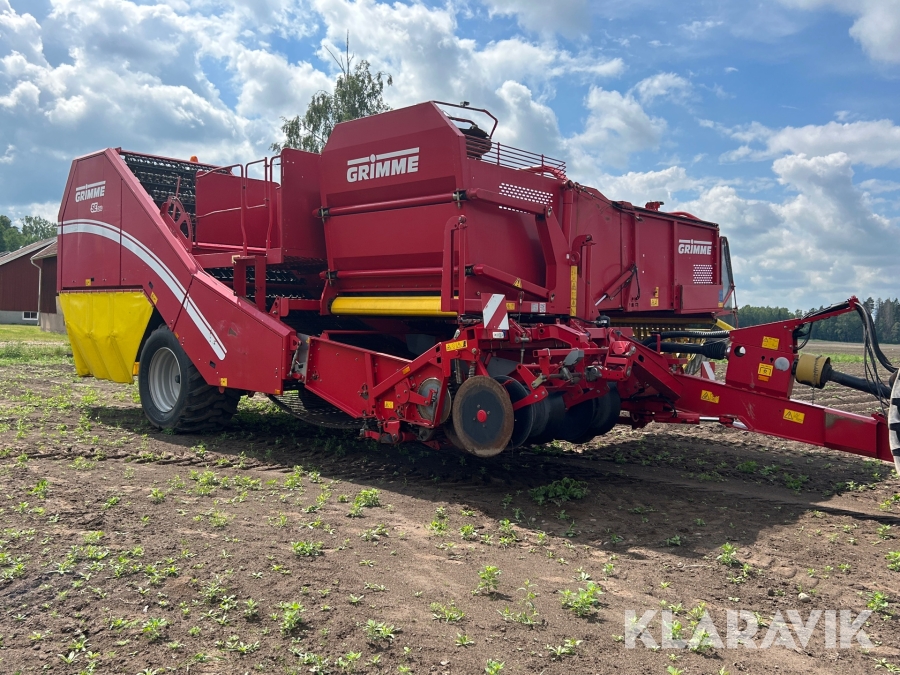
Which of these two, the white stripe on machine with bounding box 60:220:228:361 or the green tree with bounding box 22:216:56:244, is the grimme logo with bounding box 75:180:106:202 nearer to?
the white stripe on machine with bounding box 60:220:228:361

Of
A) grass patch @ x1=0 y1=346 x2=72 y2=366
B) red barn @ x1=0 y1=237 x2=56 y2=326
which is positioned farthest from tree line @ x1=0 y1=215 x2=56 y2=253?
grass patch @ x1=0 y1=346 x2=72 y2=366

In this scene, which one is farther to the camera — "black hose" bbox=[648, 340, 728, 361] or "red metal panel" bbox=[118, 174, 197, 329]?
"red metal panel" bbox=[118, 174, 197, 329]

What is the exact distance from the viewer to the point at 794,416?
579 cm

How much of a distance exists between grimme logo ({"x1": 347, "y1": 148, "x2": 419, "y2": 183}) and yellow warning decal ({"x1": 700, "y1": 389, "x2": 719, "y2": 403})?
123 inches

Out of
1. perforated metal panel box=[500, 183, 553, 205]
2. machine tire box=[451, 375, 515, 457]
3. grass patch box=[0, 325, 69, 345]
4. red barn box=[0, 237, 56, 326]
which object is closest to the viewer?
machine tire box=[451, 375, 515, 457]

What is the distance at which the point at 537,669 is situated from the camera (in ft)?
10.3

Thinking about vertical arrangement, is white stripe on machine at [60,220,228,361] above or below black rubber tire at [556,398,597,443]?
above

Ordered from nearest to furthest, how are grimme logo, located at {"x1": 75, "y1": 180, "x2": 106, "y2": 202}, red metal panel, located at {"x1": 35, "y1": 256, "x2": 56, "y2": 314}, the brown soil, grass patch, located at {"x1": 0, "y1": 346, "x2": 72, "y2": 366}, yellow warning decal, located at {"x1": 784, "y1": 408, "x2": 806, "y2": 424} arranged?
the brown soil < yellow warning decal, located at {"x1": 784, "y1": 408, "x2": 806, "y2": 424} < grimme logo, located at {"x1": 75, "y1": 180, "x2": 106, "y2": 202} < grass patch, located at {"x1": 0, "y1": 346, "x2": 72, "y2": 366} < red metal panel, located at {"x1": 35, "y1": 256, "x2": 56, "y2": 314}

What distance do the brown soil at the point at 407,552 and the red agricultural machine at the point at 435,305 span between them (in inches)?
23.8

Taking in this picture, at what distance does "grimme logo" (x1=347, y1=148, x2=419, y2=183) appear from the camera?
6328 mm

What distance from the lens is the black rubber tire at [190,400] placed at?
8102 mm

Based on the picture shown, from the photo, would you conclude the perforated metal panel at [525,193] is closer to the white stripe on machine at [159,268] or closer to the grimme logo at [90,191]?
the white stripe on machine at [159,268]

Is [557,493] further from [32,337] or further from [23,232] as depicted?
[23,232]

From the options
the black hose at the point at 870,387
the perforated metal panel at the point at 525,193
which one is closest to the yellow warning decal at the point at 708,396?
the black hose at the point at 870,387
